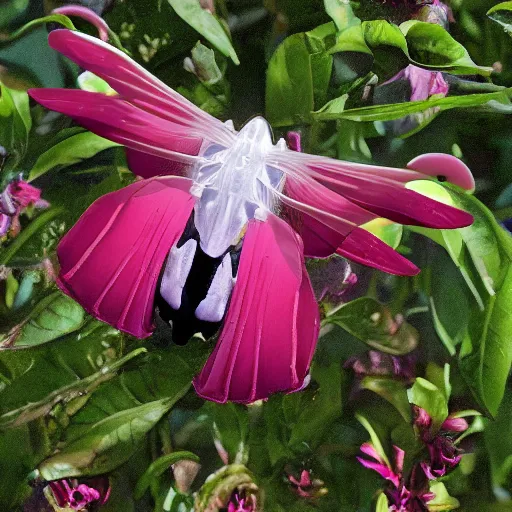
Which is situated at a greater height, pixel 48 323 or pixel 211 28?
pixel 211 28

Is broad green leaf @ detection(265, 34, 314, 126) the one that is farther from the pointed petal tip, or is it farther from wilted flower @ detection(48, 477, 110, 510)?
wilted flower @ detection(48, 477, 110, 510)

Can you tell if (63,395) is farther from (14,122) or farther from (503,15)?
(503,15)

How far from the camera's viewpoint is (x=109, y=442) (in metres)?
0.60

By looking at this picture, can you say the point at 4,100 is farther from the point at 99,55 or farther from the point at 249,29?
the point at 249,29

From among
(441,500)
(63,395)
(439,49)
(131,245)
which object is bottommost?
(441,500)

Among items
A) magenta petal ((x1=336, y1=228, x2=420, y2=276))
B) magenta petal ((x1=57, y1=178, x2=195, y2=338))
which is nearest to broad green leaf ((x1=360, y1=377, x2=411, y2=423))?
magenta petal ((x1=336, y1=228, x2=420, y2=276))

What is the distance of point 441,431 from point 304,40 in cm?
38

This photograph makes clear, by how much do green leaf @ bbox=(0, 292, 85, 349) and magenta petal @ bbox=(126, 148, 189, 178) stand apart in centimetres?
14

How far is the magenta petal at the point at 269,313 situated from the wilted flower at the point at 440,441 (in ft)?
0.41

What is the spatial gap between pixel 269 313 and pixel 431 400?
0.56 ft

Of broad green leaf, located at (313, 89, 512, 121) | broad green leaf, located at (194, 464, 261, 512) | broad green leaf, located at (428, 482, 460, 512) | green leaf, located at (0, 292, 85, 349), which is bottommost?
broad green leaf, located at (428, 482, 460, 512)

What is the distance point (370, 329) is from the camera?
22.2 inches

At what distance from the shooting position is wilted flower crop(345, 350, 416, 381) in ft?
1.84

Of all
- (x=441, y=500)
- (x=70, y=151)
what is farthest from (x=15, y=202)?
(x=441, y=500)
